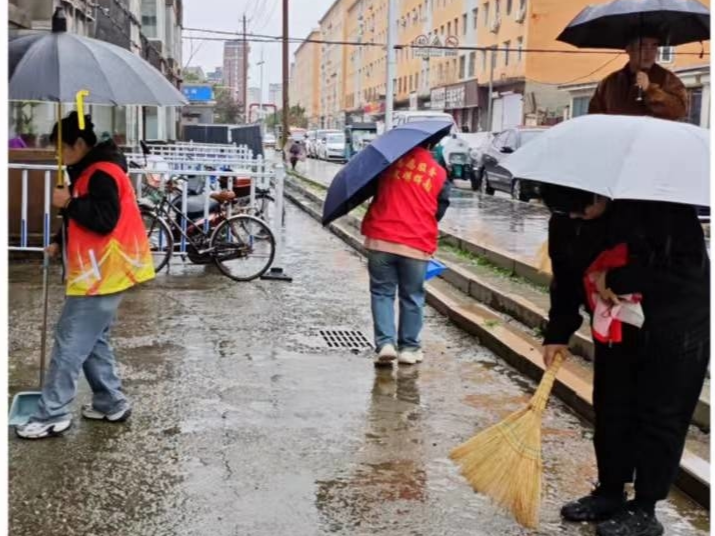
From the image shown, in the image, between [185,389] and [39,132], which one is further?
[39,132]

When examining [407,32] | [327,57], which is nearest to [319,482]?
[407,32]

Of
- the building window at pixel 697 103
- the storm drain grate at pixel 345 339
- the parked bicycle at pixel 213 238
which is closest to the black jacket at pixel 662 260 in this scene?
the storm drain grate at pixel 345 339

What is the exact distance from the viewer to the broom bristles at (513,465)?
3.83 meters

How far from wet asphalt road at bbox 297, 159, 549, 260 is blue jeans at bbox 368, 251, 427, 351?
420 cm

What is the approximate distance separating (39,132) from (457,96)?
43.2m

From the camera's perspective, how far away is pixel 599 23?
547 centimetres

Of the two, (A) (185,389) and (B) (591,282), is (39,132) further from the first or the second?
(B) (591,282)

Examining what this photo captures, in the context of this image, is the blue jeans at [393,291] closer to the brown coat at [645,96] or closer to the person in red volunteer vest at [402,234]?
the person in red volunteer vest at [402,234]

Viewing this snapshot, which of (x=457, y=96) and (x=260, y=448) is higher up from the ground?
(x=457, y=96)

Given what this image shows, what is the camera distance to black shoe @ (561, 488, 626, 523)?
13.3 feet

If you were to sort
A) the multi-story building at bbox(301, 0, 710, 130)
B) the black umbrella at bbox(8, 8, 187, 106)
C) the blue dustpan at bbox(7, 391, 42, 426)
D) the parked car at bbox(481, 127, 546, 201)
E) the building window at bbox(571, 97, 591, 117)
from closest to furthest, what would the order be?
the black umbrella at bbox(8, 8, 187, 106) → the blue dustpan at bbox(7, 391, 42, 426) → the parked car at bbox(481, 127, 546, 201) → the building window at bbox(571, 97, 591, 117) → the multi-story building at bbox(301, 0, 710, 130)

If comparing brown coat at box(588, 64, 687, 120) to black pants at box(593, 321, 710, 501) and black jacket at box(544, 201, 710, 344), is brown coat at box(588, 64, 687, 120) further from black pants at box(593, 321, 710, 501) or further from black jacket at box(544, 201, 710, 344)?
black pants at box(593, 321, 710, 501)

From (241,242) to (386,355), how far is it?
384 centimetres

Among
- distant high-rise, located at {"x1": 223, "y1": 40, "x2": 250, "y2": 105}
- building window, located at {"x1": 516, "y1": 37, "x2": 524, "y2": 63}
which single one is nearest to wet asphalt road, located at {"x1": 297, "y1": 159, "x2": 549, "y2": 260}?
building window, located at {"x1": 516, "y1": 37, "x2": 524, "y2": 63}
